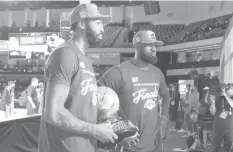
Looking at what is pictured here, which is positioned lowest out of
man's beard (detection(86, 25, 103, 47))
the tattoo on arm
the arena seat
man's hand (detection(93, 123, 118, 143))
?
man's hand (detection(93, 123, 118, 143))

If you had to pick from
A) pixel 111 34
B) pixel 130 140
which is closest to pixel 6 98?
pixel 130 140

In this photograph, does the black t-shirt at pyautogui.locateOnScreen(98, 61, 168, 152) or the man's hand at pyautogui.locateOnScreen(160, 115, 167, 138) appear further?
the man's hand at pyautogui.locateOnScreen(160, 115, 167, 138)

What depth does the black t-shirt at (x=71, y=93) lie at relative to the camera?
1.76 meters

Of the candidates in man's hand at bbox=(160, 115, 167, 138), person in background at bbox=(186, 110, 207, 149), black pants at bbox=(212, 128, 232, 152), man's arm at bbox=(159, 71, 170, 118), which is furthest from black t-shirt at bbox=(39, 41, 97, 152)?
person in background at bbox=(186, 110, 207, 149)

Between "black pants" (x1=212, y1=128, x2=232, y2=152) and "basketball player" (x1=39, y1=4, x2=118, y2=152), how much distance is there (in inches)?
186

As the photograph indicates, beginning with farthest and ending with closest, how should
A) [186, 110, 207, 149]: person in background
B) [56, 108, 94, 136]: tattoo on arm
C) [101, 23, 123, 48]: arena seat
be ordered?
1. [101, 23, 123, 48]: arena seat
2. [186, 110, 207, 149]: person in background
3. [56, 108, 94, 136]: tattoo on arm

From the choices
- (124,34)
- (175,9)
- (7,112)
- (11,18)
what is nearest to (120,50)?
(124,34)

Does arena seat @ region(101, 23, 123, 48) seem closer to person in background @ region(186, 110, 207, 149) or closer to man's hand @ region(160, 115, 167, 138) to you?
person in background @ region(186, 110, 207, 149)

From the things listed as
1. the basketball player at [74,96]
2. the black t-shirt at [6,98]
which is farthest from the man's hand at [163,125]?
the black t-shirt at [6,98]

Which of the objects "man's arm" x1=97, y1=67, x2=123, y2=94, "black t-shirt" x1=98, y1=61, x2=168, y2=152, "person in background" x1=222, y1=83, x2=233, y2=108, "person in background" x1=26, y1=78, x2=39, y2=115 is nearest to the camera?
"black t-shirt" x1=98, y1=61, x2=168, y2=152

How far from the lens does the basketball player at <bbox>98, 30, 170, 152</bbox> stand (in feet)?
10.5

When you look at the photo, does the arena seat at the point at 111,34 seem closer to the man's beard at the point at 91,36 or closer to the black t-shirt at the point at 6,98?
the black t-shirt at the point at 6,98

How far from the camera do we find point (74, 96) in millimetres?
1848

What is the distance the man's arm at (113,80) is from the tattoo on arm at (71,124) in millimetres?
1515
